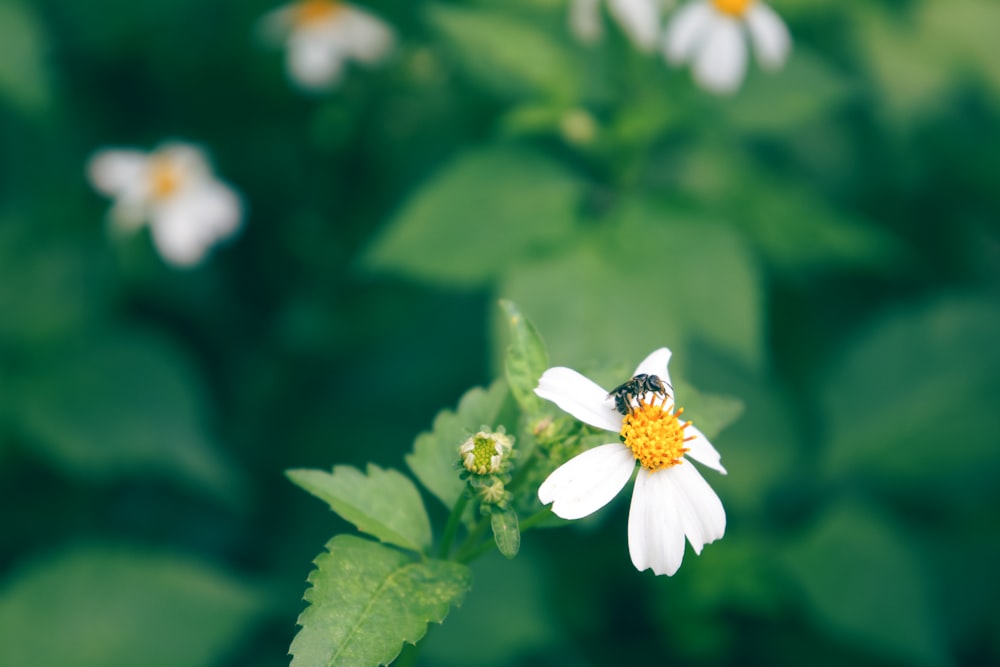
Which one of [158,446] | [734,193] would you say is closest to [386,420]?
[158,446]

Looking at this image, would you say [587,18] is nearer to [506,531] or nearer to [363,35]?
[363,35]

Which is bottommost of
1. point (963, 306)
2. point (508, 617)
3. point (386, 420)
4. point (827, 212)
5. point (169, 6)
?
point (508, 617)

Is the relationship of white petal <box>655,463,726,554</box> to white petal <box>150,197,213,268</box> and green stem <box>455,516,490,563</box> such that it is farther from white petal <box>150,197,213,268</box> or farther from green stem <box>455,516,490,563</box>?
white petal <box>150,197,213,268</box>

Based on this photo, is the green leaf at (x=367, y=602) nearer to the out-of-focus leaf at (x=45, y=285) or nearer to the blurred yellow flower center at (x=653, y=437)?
the blurred yellow flower center at (x=653, y=437)

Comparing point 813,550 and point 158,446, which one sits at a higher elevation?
point 158,446

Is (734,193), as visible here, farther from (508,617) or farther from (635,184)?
(508,617)

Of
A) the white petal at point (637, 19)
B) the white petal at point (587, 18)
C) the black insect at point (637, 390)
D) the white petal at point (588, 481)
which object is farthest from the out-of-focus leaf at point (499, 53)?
the white petal at point (588, 481)

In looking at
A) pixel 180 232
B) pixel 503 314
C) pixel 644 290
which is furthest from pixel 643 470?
pixel 180 232

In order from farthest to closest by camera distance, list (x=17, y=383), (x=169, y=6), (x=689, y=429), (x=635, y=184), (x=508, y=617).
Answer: (x=169, y=6)
(x=635, y=184)
(x=17, y=383)
(x=508, y=617)
(x=689, y=429)
